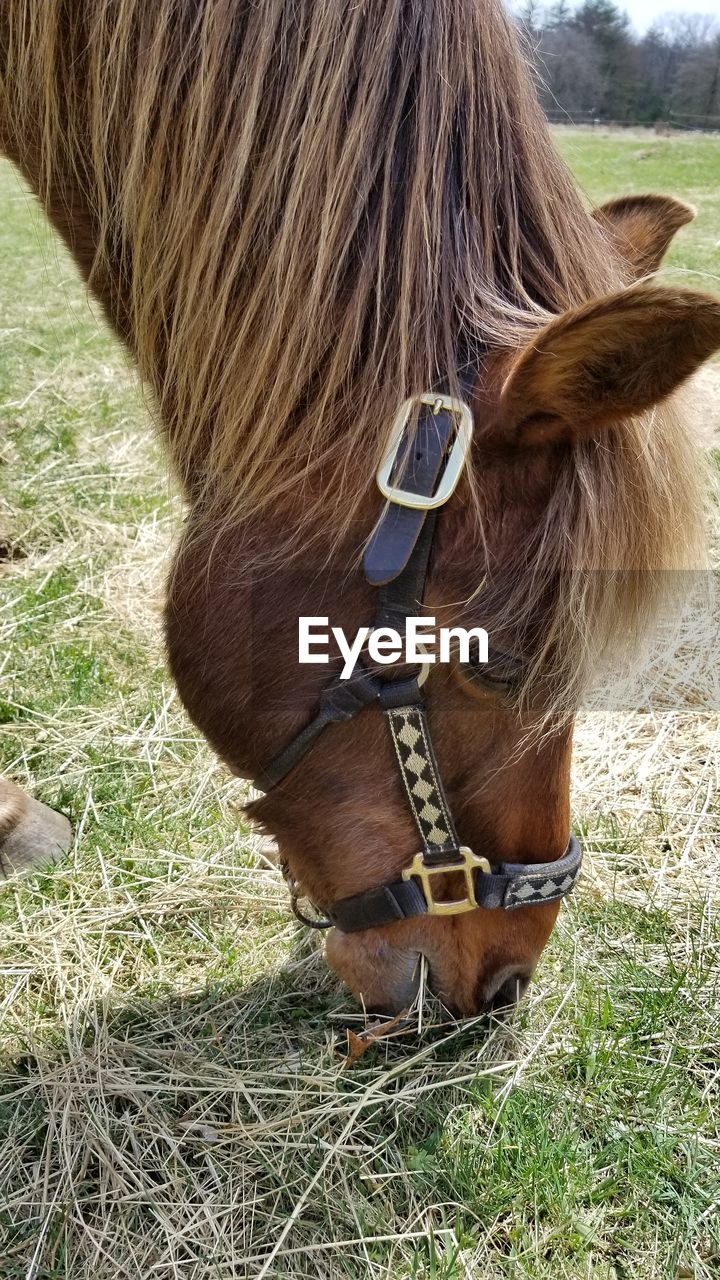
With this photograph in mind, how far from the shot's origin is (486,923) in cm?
143

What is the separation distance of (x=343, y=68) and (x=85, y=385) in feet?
14.2

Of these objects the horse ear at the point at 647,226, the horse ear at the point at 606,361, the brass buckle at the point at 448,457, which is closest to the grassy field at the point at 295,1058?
the horse ear at the point at 647,226

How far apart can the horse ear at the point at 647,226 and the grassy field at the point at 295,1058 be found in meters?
0.22

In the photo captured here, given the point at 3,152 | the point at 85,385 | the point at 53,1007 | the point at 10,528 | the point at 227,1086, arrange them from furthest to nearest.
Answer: the point at 85,385
the point at 10,528
the point at 53,1007
the point at 227,1086
the point at 3,152

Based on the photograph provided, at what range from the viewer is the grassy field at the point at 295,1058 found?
139 centimetres

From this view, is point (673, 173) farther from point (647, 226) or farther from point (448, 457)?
point (448, 457)

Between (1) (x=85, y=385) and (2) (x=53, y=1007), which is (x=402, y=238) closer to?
(2) (x=53, y=1007)

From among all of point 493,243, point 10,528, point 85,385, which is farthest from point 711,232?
point 493,243

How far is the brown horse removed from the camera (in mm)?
1068

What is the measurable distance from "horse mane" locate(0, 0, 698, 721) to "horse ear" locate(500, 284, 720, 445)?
0.08 m

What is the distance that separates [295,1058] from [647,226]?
1.69 m

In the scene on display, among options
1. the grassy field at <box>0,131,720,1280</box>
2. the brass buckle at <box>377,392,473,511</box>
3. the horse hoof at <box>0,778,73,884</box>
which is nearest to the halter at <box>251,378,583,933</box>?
the brass buckle at <box>377,392,473,511</box>

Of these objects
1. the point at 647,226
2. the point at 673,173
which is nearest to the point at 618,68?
the point at 647,226

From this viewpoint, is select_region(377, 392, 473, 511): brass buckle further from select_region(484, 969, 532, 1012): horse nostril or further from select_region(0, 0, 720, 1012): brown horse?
select_region(484, 969, 532, 1012): horse nostril
